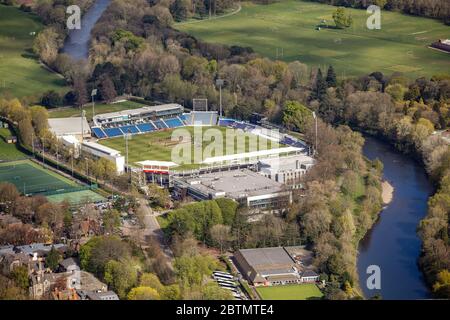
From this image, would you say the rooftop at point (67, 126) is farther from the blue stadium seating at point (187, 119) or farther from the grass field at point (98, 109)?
the blue stadium seating at point (187, 119)

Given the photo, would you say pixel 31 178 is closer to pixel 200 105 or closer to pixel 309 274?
pixel 200 105

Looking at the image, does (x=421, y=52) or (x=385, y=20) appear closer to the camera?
(x=421, y=52)

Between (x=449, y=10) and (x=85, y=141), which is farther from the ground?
(x=449, y=10)

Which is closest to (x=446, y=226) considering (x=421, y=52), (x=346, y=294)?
(x=346, y=294)

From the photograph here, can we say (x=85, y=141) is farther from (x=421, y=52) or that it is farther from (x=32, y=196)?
(x=421, y=52)

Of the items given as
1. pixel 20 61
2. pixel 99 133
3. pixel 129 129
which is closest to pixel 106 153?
pixel 99 133

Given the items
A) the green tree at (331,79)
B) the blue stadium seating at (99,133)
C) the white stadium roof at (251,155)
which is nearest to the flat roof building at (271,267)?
the white stadium roof at (251,155)

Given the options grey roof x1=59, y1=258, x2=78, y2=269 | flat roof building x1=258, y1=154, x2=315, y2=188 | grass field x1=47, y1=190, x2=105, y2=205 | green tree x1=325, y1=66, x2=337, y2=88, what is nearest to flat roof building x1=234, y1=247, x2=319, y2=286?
grey roof x1=59, y1=258, x2=78, y2=269
